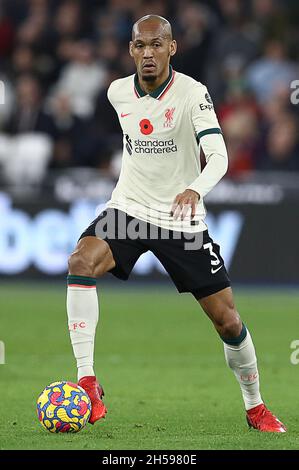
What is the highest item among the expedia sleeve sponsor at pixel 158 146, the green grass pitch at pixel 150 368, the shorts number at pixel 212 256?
the expedia sleeve sponsor at pixel 158 146

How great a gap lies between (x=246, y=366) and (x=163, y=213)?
106 centimetres

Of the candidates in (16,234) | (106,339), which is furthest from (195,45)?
(106,339)

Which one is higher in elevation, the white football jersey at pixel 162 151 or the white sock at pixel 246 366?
the white football jersey at pixel 162 151

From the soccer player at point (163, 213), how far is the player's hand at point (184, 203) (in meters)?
0.34

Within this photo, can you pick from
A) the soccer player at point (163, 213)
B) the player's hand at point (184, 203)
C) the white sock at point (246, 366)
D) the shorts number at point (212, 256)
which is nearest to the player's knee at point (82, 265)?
the soccer player at point (163, 213)

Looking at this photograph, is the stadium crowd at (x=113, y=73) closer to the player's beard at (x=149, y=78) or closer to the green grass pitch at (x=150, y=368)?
the green grass pitch at (x=150, y=368)

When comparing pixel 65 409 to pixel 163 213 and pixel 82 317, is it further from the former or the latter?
pixel 163 213

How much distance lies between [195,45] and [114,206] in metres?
10.6

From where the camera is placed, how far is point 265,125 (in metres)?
16.4

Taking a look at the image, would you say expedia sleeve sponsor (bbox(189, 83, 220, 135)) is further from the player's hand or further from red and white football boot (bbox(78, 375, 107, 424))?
red and white football boot (bbox(78, 375, 107, 424))

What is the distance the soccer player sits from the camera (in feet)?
22.6

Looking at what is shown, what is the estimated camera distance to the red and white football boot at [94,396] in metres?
6.71

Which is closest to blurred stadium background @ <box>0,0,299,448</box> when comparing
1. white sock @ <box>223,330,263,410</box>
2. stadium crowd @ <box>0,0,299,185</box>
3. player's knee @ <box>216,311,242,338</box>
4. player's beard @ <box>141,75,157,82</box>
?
stadium crowd @ <box>0,0,299,185</box>

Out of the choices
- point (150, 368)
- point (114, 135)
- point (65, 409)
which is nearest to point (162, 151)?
point (65, 409)
